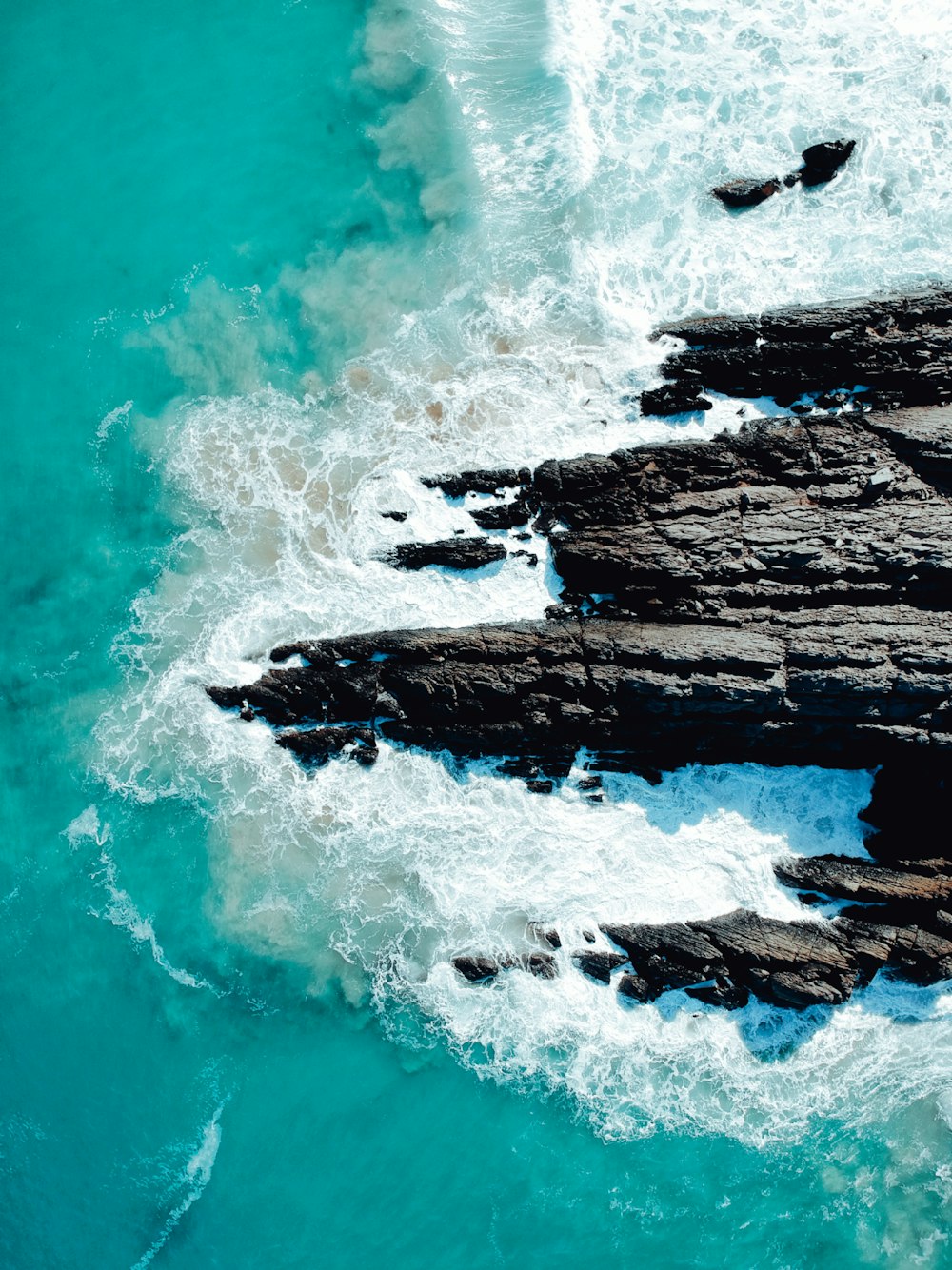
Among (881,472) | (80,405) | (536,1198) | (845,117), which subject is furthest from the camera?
(80,405)

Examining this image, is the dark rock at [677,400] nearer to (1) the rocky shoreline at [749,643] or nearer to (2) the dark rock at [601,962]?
(1) the rocky shoreline at [749,643]

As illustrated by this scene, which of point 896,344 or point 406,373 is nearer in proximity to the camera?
point 896,344

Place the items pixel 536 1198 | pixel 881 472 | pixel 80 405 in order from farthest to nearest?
pixel 80 405 → pixel 536 1198 → pixel 881 472

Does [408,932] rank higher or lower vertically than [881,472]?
lower

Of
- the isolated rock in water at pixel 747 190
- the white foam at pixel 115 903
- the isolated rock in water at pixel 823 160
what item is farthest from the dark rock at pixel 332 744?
the isolated rock in water at pixel 823 160

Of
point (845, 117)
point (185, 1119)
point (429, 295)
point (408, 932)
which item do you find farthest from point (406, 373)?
point (185, 1119)

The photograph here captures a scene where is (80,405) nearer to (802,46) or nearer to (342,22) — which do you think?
(342,22)
